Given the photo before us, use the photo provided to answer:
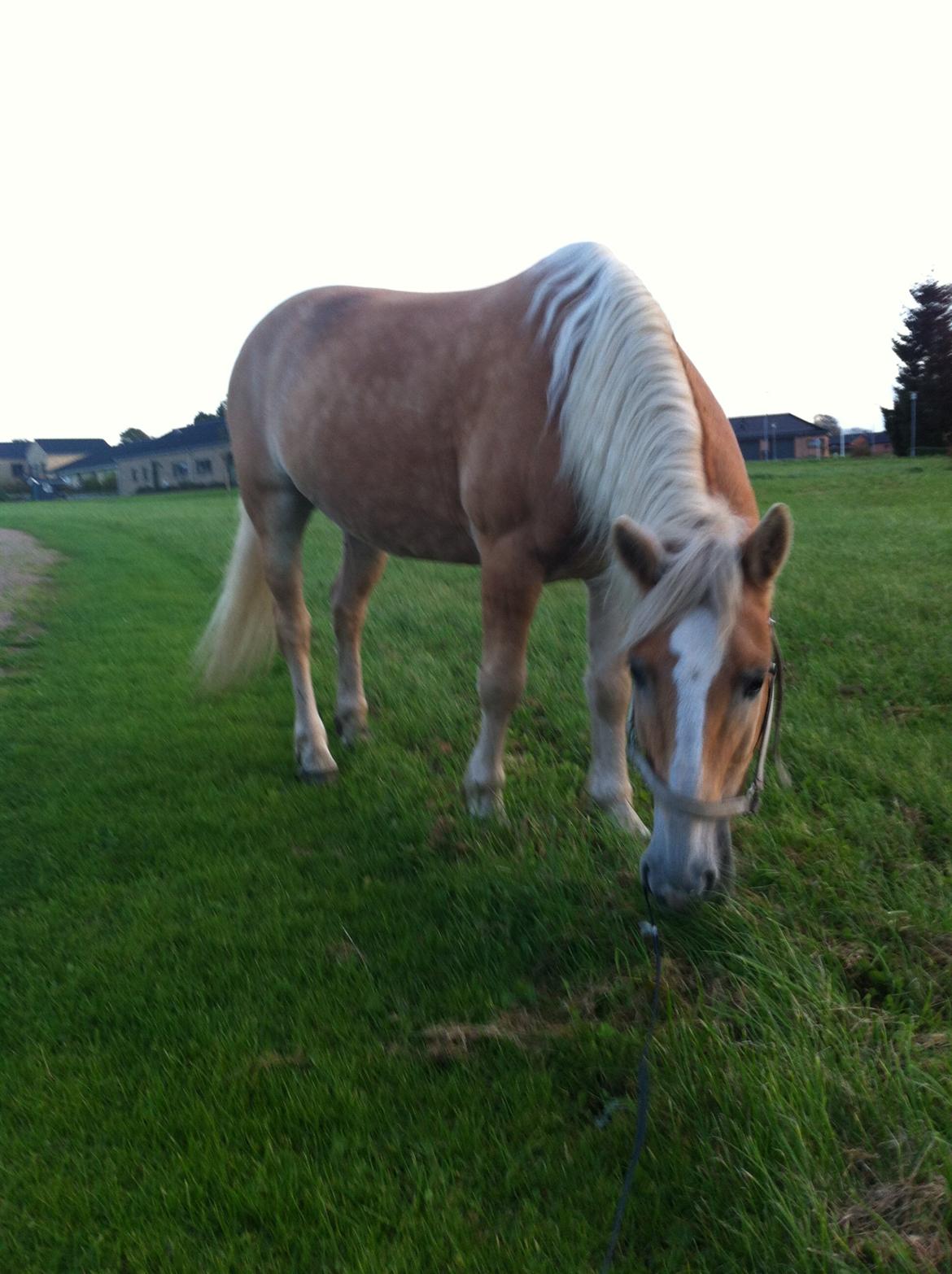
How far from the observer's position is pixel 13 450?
97.5 meters

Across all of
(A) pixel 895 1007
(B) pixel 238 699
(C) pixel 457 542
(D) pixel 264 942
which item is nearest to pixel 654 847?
(A) pixel 895 1007

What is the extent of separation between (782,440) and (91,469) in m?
63.0

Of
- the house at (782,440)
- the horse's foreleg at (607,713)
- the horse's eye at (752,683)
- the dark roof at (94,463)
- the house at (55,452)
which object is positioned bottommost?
the horse's foreleg at (607,713)

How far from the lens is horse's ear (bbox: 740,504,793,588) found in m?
2.21

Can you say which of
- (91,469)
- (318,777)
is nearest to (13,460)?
(91,469)

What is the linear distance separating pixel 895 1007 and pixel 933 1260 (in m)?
0.71

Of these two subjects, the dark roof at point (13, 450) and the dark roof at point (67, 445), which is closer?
the dark roof at point (13, 450)

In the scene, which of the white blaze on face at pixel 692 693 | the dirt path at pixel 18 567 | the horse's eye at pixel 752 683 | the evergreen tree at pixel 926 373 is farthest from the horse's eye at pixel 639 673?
the evergreen tree at pixel 926 373

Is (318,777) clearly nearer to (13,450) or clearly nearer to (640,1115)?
(640,1115)

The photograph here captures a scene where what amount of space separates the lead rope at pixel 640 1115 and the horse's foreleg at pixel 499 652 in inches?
51.2

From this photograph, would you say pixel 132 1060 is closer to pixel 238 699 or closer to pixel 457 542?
pixel 457 542

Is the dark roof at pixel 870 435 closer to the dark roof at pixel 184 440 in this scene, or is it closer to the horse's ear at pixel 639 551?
the dark roof at pixel 184 440

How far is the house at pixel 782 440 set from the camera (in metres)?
67.6

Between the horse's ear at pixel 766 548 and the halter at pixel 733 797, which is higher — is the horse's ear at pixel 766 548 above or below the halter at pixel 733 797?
above
